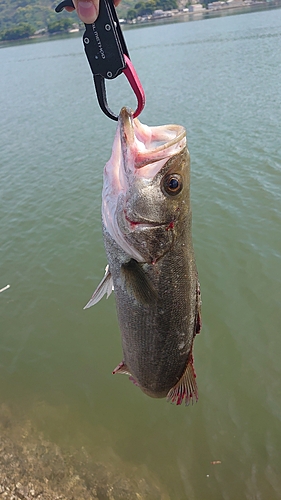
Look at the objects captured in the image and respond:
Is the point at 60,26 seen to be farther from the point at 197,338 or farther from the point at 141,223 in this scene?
the point at 141,223

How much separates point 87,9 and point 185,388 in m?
2.86

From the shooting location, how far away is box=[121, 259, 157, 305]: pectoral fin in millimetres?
2613

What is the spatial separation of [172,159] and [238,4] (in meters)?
138

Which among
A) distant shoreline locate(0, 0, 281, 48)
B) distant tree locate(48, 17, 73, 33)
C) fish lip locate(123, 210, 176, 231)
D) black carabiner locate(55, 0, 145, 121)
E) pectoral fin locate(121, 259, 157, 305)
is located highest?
distant tree locate(48, 17, 73, 33)

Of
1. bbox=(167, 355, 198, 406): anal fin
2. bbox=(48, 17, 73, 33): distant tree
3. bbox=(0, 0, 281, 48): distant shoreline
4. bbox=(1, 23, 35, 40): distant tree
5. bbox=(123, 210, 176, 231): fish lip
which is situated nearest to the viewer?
bbox=(123, 210, 176, 231): fish lip

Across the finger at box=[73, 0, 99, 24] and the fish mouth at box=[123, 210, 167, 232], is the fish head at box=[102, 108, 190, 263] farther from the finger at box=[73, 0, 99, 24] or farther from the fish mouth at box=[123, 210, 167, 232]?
the finger at box=[73, 0, 99, 24]

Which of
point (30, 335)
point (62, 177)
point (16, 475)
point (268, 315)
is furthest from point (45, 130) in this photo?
point (16, 475)

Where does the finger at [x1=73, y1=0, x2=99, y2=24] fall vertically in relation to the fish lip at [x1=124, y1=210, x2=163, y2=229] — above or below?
above

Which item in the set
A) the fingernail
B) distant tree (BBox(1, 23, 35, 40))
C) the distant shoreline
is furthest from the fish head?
distant tree (BBox(1, 23, 35, 40))

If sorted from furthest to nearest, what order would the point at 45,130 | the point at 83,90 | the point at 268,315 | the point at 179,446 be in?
the point at 83,90
the point at 45,130
the point at 268,315
the point at 179,446

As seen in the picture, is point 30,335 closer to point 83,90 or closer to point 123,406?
point 123,406

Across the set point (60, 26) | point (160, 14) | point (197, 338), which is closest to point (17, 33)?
point (60, 26)

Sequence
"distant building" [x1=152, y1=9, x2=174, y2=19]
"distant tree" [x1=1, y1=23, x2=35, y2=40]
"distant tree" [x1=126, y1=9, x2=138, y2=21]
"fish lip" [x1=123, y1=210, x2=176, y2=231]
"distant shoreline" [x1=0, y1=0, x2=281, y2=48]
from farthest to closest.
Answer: "distant building" [x1=152, y1=9, x2=174, y2=19], "distant tree" [x1=126, y1=9, x2=138, y2=21], "distant tree" [x1=1, y1=23, x2=35, y2=40], "distant shoreline" [x1=0, y1=0, x2=281, y2=48], "fish lip" [x1=123, y1=210, x2=176, y2=231]

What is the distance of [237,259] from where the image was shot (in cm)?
818
